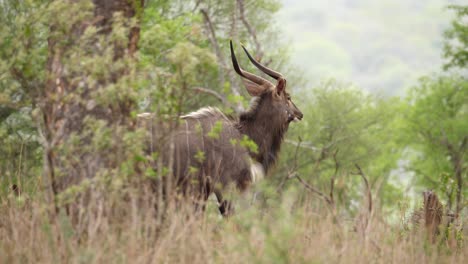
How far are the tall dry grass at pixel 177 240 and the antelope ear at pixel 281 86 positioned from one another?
12.4ft

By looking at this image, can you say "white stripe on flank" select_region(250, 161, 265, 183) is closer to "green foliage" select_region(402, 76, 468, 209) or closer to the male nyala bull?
the male nyala bull

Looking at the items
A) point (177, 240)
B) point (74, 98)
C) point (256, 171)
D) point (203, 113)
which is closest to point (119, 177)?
point (177, 240)

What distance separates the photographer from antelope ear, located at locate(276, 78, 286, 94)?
9.26 m

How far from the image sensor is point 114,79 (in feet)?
18.1

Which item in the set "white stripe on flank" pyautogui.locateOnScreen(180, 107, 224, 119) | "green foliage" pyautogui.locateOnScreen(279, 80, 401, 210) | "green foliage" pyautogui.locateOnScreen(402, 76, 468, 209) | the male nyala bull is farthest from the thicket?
"green foliage" pyautogui.locateOnScreen(402, 76, 468, 209)

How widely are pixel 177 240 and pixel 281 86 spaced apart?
4507 mm

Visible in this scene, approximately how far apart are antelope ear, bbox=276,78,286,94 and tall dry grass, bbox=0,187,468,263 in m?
3.77

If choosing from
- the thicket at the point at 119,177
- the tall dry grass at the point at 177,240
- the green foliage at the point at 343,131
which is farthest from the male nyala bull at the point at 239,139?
the green foliage at the point at 343,131

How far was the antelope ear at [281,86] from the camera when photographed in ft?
30.4

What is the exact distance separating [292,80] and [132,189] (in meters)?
22.3

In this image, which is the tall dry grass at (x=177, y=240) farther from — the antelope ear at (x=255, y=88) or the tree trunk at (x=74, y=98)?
the antelope ear at (x=255, y=88)

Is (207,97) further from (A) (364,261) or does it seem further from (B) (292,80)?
(A) (364,261)

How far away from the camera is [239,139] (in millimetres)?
8969

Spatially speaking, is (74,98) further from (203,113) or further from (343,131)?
(343,131)
